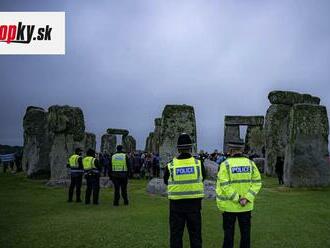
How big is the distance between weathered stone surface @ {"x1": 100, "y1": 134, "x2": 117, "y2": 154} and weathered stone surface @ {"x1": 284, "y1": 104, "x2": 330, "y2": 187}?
81.2 ft

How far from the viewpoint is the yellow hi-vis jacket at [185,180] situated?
7379mm

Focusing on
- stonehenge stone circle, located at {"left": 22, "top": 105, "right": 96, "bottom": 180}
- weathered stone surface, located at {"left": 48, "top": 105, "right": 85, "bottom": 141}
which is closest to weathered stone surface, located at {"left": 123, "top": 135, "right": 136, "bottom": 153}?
stonehenge stone circle, located at {"left": 22, "top": 105, "right": 96, "bottom": 180}

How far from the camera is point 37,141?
24.8 metres

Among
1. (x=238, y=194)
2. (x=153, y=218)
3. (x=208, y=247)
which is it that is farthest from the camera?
(x=153, y=218)

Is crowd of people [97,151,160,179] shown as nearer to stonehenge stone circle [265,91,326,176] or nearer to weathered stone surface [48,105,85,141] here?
weathered stone surface [48,105,85,141]

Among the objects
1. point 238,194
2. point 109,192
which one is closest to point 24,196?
point 109,192

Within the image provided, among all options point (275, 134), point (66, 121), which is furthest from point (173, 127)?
point (275, 134)

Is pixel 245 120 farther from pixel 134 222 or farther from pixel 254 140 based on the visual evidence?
pixel 134 222

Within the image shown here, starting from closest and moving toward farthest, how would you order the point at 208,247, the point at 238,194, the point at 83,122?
1. the point at 238,194
2. the point at 208,247
3. the point at 83,122

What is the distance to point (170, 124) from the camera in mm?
19234

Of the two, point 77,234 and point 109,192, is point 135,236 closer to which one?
point 77,234

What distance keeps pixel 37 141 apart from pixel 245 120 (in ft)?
62.7

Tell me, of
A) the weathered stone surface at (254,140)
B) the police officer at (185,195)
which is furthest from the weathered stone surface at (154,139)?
the police officer at (185,195)

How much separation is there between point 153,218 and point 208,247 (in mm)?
3394
